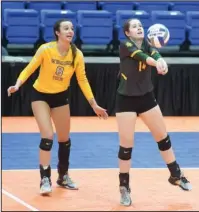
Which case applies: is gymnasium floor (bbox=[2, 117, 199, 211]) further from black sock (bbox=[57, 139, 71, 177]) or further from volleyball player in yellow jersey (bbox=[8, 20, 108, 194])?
volleyball player in yellow jersey (bbox=[8, 20, 108, 194])

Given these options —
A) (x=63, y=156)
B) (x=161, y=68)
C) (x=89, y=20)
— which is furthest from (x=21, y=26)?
(x=161, y=68)

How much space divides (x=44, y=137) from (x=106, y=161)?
81.0 inches

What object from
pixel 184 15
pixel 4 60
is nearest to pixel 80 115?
pixel 4 60

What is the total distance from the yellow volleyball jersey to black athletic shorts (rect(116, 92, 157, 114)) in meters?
0.69

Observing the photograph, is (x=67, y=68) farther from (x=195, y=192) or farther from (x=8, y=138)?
(x=8, y=138)

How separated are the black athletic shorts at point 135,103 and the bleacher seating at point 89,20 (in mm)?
6632

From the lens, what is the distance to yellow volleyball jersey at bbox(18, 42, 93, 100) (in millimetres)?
6539

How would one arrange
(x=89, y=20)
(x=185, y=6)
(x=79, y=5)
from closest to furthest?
(x=89, y=20)
(x=79, y=5)
(x=185, y=6)

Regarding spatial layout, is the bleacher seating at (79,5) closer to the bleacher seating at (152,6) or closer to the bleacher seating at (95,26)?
the bleacher seating at (95,26)

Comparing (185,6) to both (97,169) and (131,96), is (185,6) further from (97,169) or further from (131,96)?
(131,96)

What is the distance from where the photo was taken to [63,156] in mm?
6969

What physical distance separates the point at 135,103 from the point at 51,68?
3.31 ft

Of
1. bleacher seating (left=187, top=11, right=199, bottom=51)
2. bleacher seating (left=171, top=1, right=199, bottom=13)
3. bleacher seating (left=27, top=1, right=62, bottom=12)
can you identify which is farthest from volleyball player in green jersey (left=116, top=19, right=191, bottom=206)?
bleacher seating (left=171, top=1, right=199, bottom=13)

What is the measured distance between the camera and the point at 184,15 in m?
13.4
